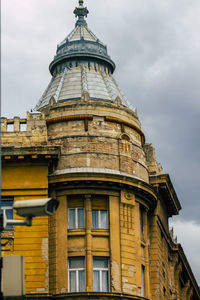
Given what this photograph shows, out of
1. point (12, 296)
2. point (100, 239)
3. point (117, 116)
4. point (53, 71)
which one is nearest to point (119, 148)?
point (117, 116)

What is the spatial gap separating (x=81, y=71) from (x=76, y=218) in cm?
1139

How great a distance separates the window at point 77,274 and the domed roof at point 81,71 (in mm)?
10524

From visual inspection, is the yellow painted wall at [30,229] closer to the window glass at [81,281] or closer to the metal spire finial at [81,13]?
the window glass at [81,281]

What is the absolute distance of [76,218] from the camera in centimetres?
3606

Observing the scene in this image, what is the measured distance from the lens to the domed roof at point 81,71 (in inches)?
1617

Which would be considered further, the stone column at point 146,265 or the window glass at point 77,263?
the stone column at point 146,265

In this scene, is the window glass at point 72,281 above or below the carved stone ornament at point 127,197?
below

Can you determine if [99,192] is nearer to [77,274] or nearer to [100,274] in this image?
[100,274]

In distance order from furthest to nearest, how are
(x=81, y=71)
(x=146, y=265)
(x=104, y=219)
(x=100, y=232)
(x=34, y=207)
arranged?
(x=81, y=71), (x=146, y=265), (x=104, y=219), (x=100, y=232), (x=34, y=207)

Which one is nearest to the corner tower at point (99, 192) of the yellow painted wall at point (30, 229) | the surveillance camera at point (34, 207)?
the yellow painted wall at point (30, 229)

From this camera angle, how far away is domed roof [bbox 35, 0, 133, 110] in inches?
1617

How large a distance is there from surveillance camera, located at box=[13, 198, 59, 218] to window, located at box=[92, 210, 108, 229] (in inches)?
846

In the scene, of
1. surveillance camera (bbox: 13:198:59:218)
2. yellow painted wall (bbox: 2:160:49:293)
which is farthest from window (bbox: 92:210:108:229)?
surveillance camera (bbox: 13:198:59:218)

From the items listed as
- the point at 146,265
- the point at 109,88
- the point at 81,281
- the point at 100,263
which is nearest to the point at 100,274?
the point at 100,263
